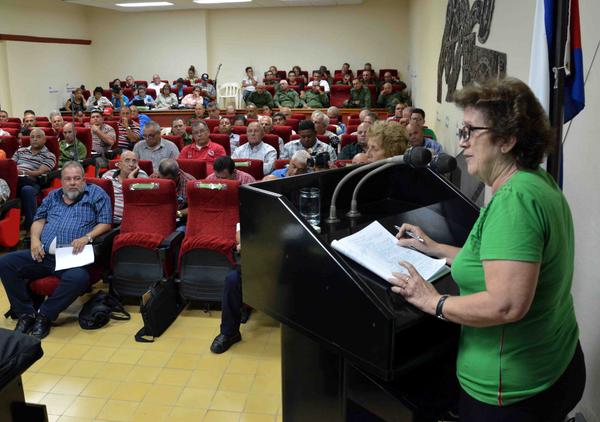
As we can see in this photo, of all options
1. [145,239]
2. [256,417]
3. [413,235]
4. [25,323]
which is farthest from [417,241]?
[25,323]

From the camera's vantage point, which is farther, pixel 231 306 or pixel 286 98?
pixel 286 98

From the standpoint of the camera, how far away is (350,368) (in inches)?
62.8

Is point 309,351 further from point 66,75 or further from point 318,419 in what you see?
point 66,75

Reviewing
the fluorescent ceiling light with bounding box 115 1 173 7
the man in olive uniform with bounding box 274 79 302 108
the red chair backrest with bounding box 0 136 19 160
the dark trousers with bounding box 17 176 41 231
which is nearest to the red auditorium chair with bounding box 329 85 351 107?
the man in olive uniform with bounding box 274 79 302 108

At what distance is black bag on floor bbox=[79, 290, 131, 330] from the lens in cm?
362

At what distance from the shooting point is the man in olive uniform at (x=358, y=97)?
12.1 metres

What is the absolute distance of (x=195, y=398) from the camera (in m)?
2.81

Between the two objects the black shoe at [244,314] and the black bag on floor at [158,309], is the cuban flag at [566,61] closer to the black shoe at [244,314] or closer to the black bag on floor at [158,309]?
the black shoe at [244,314]

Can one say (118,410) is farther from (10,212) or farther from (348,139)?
(348,139)

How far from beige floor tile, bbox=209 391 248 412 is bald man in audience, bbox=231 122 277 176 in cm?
322

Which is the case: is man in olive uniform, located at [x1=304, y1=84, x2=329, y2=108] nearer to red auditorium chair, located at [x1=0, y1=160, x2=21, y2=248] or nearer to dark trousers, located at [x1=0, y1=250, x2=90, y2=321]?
red auditorium chair, located at [x1=0, y1=160, x2=21, y2=248]

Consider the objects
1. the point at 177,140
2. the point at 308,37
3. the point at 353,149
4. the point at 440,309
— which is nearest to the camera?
the point at 440,309

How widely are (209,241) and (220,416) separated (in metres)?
1.34

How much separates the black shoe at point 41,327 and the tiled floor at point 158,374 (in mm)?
46
